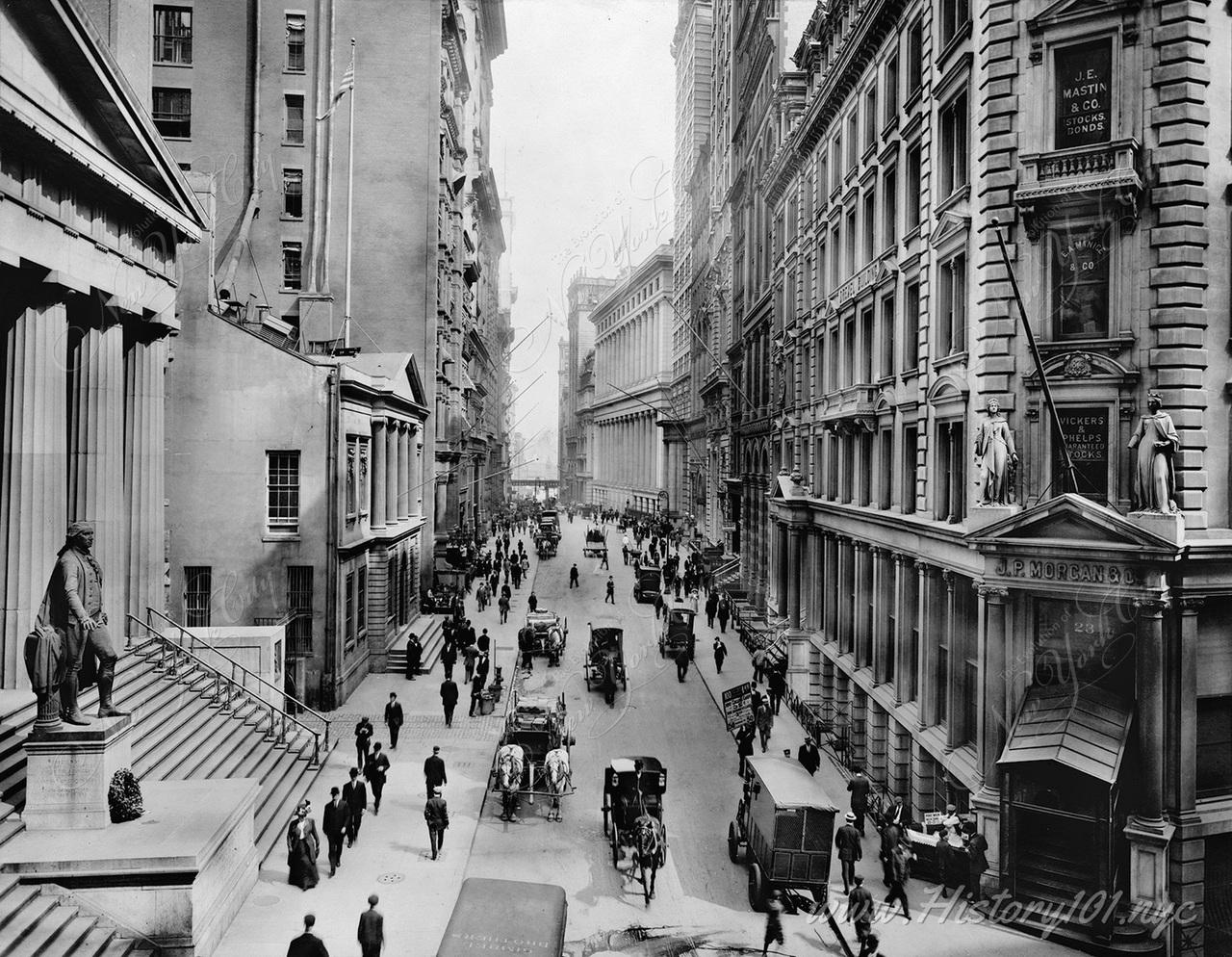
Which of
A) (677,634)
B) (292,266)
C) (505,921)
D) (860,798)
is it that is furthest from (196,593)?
(292,266)

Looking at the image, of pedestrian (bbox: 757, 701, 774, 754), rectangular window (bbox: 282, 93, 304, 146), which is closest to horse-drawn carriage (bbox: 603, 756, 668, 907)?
pedestrian (bbox: 757, 701, 774, 754)

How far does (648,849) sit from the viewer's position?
15.4m

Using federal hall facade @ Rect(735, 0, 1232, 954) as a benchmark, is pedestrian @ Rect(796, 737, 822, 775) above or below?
below

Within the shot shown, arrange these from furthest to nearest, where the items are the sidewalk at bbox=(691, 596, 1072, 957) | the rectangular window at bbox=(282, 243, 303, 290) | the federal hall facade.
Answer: the rectangular window at bbox=(282, 243, 303, 290), the federal hall facade, the sidewalk at bbox=(691, 596, 1072, 957)

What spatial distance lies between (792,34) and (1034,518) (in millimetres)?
32686

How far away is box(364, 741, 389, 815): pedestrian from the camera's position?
1895 centimetres

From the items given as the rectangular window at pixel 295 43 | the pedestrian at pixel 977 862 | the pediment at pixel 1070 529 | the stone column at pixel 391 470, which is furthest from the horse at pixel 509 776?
the rectangular window at pixel 295 43

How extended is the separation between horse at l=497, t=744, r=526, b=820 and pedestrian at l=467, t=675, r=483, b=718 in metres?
7.65

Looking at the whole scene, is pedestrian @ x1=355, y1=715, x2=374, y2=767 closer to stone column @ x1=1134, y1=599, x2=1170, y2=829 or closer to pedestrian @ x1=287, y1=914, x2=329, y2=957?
pedestrian @ x1=287, y1=914, x2=329, y2=957

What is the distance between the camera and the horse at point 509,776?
18766 mm

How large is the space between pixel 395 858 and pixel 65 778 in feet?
20.2

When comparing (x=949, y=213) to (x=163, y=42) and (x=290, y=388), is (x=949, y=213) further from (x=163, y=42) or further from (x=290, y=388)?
(x=163, y=42)

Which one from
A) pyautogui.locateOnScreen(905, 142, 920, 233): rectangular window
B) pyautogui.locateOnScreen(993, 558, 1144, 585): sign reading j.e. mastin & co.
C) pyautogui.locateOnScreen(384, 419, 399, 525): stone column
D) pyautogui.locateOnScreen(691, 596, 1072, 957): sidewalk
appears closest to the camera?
pyautogui.locateOnScreen(691, 596, 1072, 957): sidewalk

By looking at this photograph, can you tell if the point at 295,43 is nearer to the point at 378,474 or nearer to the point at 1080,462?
the point at 378,474
